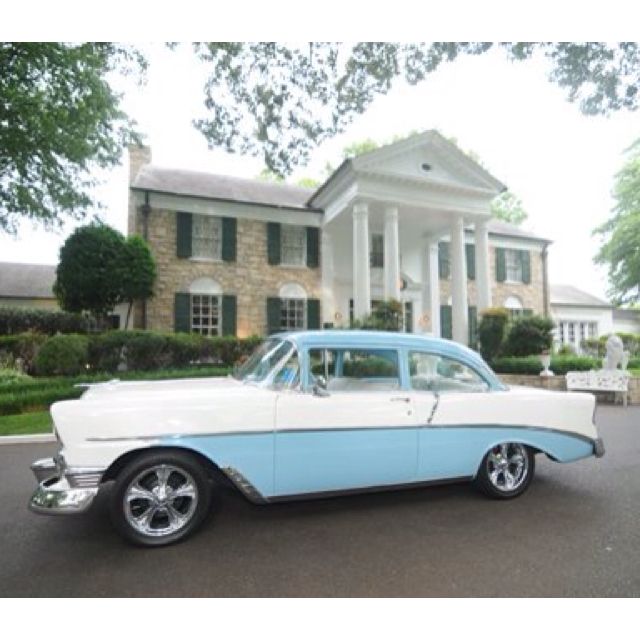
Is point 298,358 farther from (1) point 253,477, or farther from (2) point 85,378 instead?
(2) point 85,378

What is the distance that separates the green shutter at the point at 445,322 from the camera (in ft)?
60.1

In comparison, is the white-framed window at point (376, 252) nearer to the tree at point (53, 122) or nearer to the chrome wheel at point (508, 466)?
the tree at point (53, 122)

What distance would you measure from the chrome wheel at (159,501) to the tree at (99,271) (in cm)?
1179

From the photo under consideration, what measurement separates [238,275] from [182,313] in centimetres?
271

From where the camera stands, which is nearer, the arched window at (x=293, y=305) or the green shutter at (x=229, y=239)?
the green shutter at (x=229, y=239)

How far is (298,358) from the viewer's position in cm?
339

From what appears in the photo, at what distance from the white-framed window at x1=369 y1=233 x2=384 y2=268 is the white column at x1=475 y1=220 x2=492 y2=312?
13.3 feet

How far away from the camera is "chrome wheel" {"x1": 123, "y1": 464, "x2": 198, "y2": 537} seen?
2.89 m

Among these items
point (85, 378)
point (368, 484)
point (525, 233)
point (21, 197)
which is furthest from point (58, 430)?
point (525, 233)

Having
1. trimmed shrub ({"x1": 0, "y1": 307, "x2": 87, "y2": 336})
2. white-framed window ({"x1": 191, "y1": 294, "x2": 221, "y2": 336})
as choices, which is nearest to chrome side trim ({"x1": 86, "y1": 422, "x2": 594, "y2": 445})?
white-framed window ({"x1": 191, "y1": 294, "x2": 221, "y2": 336})

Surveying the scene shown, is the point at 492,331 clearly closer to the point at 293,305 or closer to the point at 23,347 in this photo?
the point at 293,305

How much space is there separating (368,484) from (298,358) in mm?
1231

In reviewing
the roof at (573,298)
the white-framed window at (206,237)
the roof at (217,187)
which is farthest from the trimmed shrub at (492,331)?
the roof at (573,298)

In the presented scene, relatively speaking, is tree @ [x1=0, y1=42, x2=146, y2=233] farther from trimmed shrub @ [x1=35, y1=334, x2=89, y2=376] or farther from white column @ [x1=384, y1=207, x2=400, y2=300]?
white column @ [x1=384, y1=207, x2=400, y2=300]
